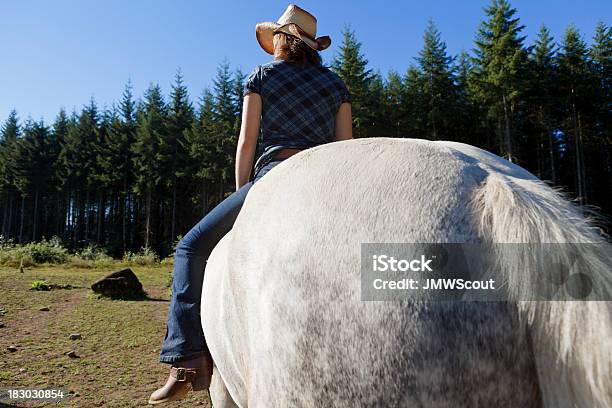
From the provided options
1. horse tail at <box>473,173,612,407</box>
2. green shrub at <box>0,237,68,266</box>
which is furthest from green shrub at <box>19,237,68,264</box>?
horse tail at <box>473,173,612,407</box>

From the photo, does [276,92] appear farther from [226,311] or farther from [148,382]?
[148,382]

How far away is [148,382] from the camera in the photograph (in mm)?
5066

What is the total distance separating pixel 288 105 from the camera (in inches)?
79.1

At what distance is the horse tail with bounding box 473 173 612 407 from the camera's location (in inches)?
32.0

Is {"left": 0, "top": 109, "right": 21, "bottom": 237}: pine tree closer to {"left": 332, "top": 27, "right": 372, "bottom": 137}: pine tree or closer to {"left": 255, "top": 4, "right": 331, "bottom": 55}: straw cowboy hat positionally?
{"left": 332, "top": 27, "right": 372, "bottom": 137}: pine tree

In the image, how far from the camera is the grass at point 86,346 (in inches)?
187

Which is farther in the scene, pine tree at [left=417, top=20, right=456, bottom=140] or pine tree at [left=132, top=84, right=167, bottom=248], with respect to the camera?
pine tree at [left=132, top=84, right=167, bottom=248]

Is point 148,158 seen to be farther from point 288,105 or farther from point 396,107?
point 288,105

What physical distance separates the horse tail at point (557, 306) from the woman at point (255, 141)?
3.90ft

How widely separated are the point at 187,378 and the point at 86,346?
5.81 metres

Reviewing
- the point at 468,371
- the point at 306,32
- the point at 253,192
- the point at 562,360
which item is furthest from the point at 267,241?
the point at 306,32

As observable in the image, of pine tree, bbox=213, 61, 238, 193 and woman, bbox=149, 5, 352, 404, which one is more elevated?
pine tree, bbox=213, 61, 238, 193

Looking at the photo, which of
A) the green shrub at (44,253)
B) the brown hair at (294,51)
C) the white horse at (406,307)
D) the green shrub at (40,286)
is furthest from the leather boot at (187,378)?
the green shrub at (44,253)

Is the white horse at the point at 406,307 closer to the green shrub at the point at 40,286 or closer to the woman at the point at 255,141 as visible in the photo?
the woman at the point at 255,141
